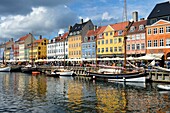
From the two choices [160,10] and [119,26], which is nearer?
[160,10]

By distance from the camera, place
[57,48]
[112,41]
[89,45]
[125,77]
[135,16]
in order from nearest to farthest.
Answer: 1. [125,77]
2. [135,16]
3. [112,41]
4. [89,45]
5. [57,48]

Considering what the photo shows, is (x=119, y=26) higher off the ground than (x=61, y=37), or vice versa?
(x=119, y=26)

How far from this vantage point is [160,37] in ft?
209

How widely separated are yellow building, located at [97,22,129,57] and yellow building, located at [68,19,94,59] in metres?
12.5

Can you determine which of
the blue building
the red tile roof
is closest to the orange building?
the red tile roof

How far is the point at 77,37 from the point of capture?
9894 cm

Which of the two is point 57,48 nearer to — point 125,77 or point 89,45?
point 89,45

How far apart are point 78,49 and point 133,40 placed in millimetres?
30026

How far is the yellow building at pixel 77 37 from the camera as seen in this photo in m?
97.6

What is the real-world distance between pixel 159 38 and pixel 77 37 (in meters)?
41.8

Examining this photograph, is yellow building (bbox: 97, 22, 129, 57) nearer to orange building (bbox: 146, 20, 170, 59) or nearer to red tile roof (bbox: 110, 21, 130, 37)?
red tile roof (bbox: 110, 21, 130, 37)

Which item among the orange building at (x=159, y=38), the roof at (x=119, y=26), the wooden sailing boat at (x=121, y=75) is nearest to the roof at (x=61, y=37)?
the roof at (x=119, y=26)

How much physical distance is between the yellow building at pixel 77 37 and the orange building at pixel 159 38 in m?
35.7

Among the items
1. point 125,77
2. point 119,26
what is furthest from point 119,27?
point 125,77
